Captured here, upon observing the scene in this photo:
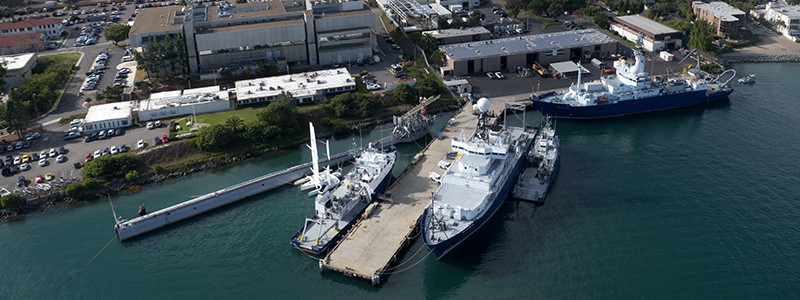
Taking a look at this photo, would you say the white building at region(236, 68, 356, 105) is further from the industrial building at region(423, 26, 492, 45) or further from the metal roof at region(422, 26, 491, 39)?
the metal roof at region(422, 26, 491, 39)

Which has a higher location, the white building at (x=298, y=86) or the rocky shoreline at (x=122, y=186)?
the white building at (x=298, y=86)

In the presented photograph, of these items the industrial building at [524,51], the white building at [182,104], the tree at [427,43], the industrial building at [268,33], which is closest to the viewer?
the white building at [182,104]

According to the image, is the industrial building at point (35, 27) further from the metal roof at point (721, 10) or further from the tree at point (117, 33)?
the metal roof at point (721, 10)

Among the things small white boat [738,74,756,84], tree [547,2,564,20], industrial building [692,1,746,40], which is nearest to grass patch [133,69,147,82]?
tree [547,2,564,20]

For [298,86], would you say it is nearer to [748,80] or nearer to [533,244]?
[533,244]

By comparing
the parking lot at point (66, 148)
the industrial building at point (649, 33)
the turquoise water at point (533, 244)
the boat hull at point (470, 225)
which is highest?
the industrial building at point (649, 33)

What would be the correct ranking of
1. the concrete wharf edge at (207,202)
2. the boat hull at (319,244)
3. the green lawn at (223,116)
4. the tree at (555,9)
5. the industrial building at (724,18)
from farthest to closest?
the tree at (555,9), the industrial building at (724,18), the green lawn at (223,116), the concrete wharf edge at (207,202), the boat hull at (319,244)

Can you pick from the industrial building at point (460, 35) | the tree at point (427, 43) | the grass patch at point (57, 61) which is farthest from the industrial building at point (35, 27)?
the industrial building at point (460, 35)
